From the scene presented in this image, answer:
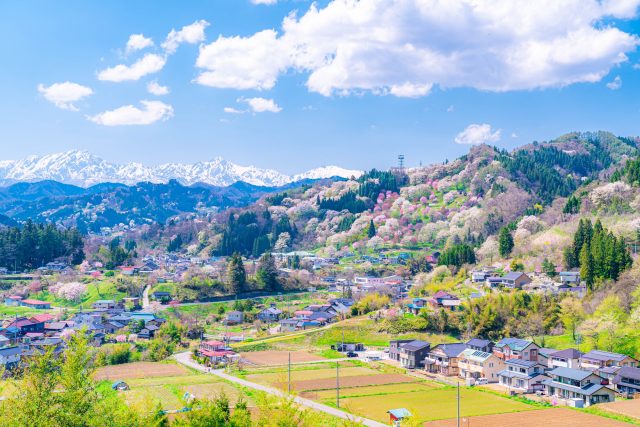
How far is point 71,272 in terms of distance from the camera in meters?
71.9

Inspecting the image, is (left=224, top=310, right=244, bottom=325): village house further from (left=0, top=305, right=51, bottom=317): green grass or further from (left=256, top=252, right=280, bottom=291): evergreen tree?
(left=0, top=305, right=51, bottom=317): green grass

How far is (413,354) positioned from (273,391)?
40.2 ft

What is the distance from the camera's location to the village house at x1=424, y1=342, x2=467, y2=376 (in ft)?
127

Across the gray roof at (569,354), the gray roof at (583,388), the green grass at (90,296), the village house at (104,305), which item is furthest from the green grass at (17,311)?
the gray roof at (583,388)

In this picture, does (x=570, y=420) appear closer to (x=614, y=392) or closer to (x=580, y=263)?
(x=614, y=392)

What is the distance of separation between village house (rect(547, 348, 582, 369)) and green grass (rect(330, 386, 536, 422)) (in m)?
6.31

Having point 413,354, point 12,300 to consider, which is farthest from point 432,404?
point 12,300

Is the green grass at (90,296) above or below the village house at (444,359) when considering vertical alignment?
above

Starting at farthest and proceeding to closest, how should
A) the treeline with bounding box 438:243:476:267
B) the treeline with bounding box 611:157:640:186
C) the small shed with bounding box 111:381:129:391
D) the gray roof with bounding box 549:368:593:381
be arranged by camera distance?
the treeline with bounding box 438:243:476:267 → the treeline with bounding box 611:157:640:186 → the small shed with bounding box 111:381:129:391 → the gray roof with bounding box 549:368:593:381

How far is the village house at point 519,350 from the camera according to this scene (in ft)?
123

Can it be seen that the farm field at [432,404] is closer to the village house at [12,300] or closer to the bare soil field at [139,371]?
the bare soil field at [139,371]

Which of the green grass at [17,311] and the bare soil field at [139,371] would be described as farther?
the green grass at [17,311]

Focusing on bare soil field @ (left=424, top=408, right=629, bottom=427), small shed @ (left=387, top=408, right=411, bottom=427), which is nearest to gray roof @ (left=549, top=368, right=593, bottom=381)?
bare soil field @ (left=424, top=408, right=629, bottom=427)

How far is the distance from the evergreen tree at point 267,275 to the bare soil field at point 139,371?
27.7 meters
